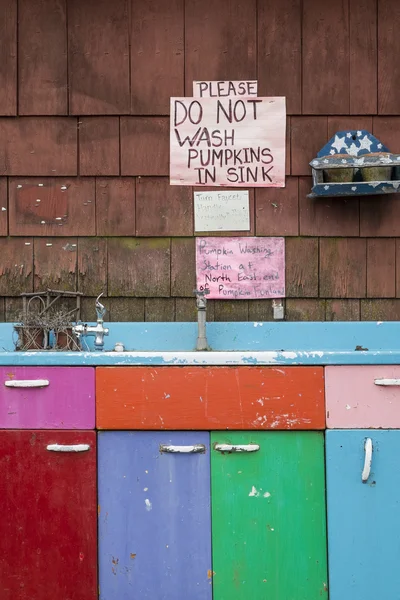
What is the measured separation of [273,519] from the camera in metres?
2.00

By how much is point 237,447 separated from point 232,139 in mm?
1307

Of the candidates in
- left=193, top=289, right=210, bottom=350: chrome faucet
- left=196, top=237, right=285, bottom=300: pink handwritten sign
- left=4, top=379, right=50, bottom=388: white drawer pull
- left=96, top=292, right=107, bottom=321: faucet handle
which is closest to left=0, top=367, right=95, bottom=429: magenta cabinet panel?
left=4, top=379, right=50, bottom=388: white drawer pull

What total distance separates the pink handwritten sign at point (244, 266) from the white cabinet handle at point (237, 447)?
759 mm

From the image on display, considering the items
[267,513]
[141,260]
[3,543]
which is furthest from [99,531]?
[141,260]

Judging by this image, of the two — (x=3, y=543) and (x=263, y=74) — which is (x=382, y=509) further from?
(x=263, y=74)

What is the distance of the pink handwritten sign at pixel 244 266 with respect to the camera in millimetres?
2572

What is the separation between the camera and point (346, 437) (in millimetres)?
1984

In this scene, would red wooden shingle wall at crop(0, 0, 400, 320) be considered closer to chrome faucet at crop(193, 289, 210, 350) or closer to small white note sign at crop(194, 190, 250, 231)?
small white note sign at crop(194, 190, 250, 231)

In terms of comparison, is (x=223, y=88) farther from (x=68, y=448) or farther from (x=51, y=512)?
(x=51, y=512)

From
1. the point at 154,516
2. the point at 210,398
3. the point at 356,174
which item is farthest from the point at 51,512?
the point at 356,174

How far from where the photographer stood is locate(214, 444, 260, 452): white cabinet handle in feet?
6.53

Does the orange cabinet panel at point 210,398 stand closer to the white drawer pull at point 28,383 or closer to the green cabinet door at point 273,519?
the green cabinet door at point 273,519

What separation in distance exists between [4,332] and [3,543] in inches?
34.4

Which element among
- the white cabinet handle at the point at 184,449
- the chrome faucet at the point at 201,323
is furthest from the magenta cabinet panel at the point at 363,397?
the chrome faucet at the point at 201,323
